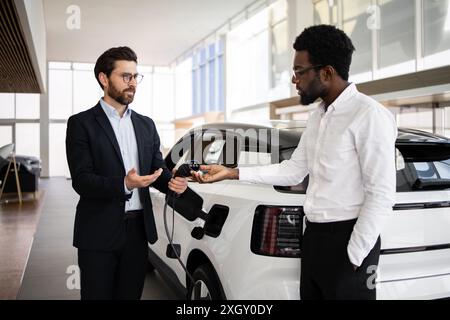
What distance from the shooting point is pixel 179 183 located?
203cm

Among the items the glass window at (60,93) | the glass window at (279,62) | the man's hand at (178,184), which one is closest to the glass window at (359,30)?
the glass window at (279,62)

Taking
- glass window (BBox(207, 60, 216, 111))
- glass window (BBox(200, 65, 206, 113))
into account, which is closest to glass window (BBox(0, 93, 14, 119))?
glass window (BBox(200, 65, 206, 113))

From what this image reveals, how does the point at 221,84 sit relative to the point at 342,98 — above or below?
above

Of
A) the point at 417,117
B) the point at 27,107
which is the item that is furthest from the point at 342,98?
the point at 27,107

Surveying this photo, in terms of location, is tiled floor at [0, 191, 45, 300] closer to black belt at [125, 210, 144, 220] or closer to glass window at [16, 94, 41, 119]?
black belt at [125, 210, 144, 220]

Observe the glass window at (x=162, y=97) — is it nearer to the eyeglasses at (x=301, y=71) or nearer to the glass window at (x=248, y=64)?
the glass window at (x=248, y=64)

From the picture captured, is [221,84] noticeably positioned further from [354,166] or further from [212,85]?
[354,166]

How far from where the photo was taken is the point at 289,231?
182 centimetres

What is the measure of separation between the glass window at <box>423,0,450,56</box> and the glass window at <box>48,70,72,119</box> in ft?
53.4

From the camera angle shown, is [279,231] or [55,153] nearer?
[279,231]

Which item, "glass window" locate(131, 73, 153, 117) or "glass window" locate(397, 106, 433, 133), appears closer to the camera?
"glass window" locate(397, 106, 433, 133)

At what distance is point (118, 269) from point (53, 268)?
9.14 ft

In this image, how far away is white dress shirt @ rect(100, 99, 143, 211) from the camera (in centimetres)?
200
